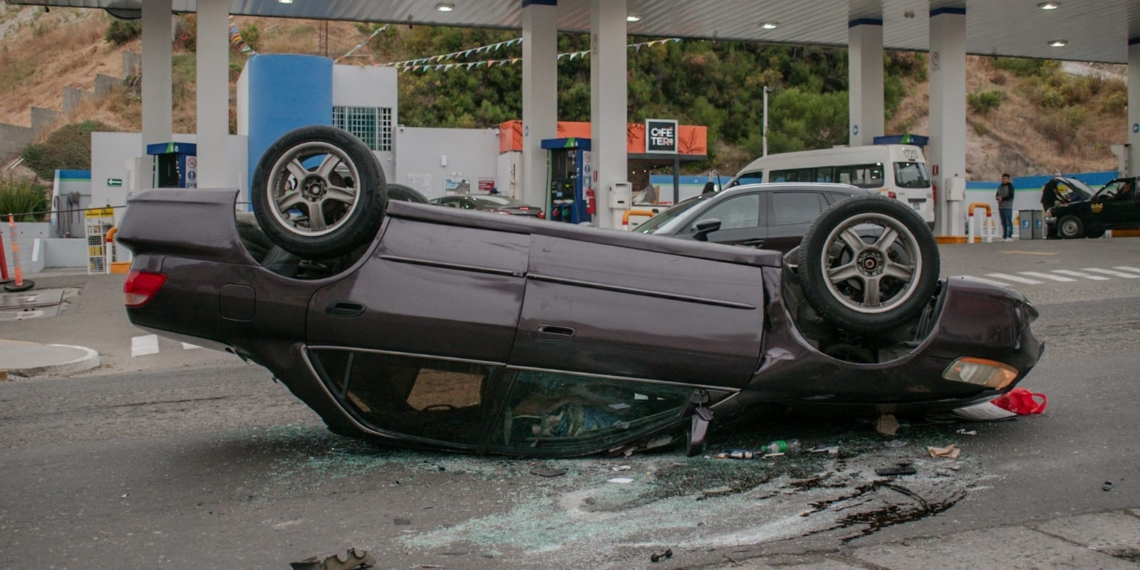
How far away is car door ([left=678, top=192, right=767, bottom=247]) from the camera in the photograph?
10664 millimetres

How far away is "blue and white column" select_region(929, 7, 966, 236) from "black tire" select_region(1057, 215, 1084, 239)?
8.47ft

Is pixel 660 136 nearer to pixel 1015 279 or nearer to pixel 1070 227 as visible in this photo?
pixel 1070 227

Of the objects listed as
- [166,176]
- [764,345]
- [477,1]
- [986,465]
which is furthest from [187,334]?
[477,1]

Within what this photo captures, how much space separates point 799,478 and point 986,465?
1.01m

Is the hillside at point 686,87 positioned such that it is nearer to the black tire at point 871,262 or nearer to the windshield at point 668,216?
the windshield at point 668,216

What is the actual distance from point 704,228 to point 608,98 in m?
14.4

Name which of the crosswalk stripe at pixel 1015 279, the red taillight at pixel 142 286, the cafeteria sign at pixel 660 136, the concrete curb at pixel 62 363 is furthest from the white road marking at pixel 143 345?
the cafeteria sign at pixel 660 136

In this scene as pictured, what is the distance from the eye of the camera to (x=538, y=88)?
1065 inches

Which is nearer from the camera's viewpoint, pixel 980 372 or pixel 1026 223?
pixel 980 372

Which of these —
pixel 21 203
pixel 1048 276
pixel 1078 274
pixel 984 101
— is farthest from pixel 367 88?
pixel 984 101

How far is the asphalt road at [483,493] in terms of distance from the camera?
3.78 metres

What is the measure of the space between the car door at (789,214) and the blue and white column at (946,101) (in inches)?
711

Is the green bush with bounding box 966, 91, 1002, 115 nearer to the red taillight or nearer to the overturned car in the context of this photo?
the overturned car

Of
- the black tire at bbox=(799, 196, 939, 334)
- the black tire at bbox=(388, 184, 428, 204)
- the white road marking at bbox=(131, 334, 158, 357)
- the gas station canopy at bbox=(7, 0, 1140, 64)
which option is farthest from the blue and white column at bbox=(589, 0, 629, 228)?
the black tire at bbox=(799, 196, 939, 334)
